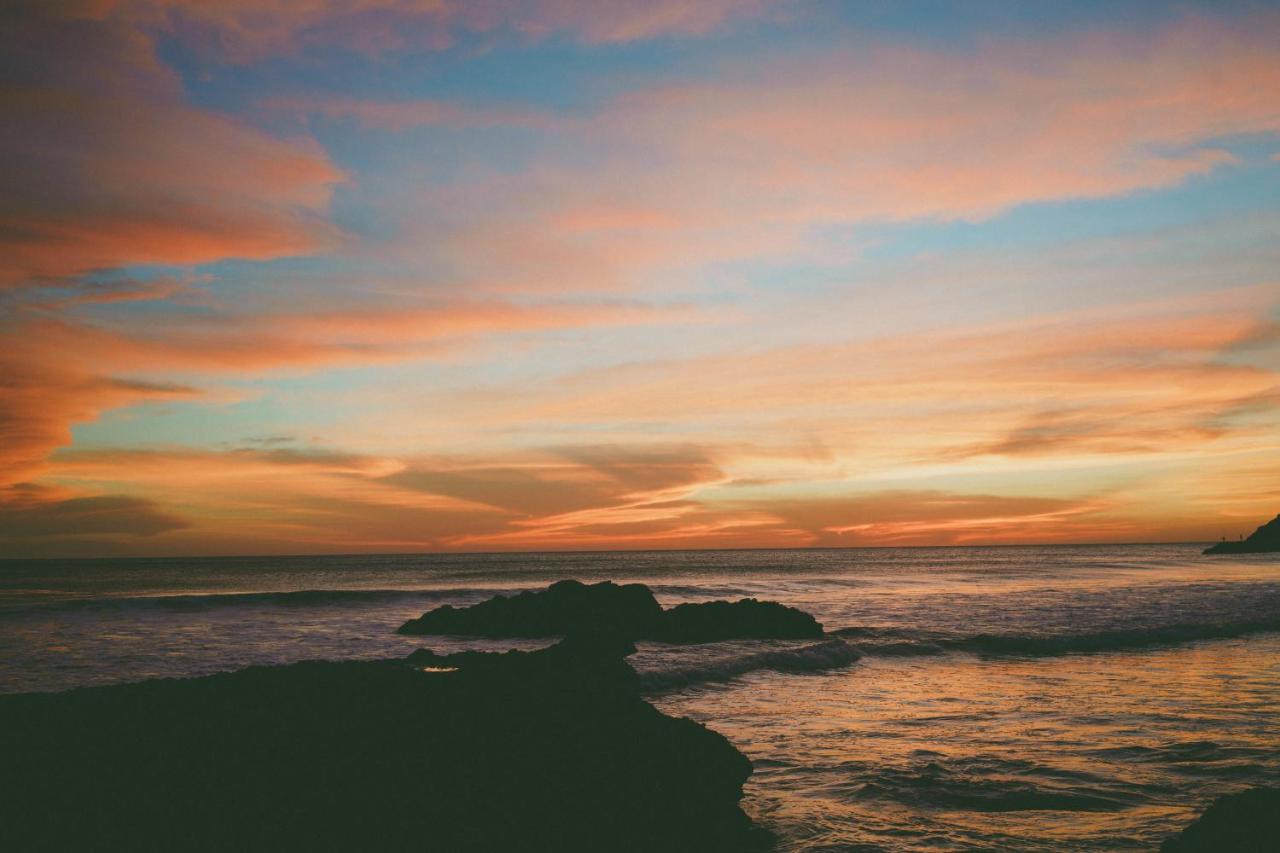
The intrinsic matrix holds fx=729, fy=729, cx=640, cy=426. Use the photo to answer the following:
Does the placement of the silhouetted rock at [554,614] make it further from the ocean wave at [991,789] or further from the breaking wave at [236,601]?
the breaking wave at [236,601]

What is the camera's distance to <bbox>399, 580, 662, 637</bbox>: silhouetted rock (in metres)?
32.4

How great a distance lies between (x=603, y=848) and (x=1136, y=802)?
783 cm

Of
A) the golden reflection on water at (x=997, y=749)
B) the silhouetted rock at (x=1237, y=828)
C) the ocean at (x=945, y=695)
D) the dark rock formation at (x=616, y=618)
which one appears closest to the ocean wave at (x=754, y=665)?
the ocean at (x=945, y=695)

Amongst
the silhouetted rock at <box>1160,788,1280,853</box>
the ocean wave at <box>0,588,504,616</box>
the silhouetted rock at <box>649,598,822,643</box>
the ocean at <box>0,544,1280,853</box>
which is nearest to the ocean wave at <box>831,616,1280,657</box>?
the ocean at <box>0,544,1280,853</box>

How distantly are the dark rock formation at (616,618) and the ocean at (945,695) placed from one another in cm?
200

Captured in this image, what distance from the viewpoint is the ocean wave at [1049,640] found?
26.9 meters

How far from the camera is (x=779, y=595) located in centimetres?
5869

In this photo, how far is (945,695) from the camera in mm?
18688

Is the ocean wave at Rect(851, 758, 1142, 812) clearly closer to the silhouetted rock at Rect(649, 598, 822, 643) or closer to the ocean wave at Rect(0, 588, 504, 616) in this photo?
the silhouetted rock at Rect(649, 598, 822, 643)

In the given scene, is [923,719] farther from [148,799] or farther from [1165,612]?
[1165,612]

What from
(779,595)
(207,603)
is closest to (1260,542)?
(779,595)

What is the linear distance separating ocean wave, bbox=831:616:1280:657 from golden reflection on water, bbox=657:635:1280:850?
4458 millimetres

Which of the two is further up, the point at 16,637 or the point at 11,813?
the point at 11,813

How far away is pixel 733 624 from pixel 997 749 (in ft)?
58.5
